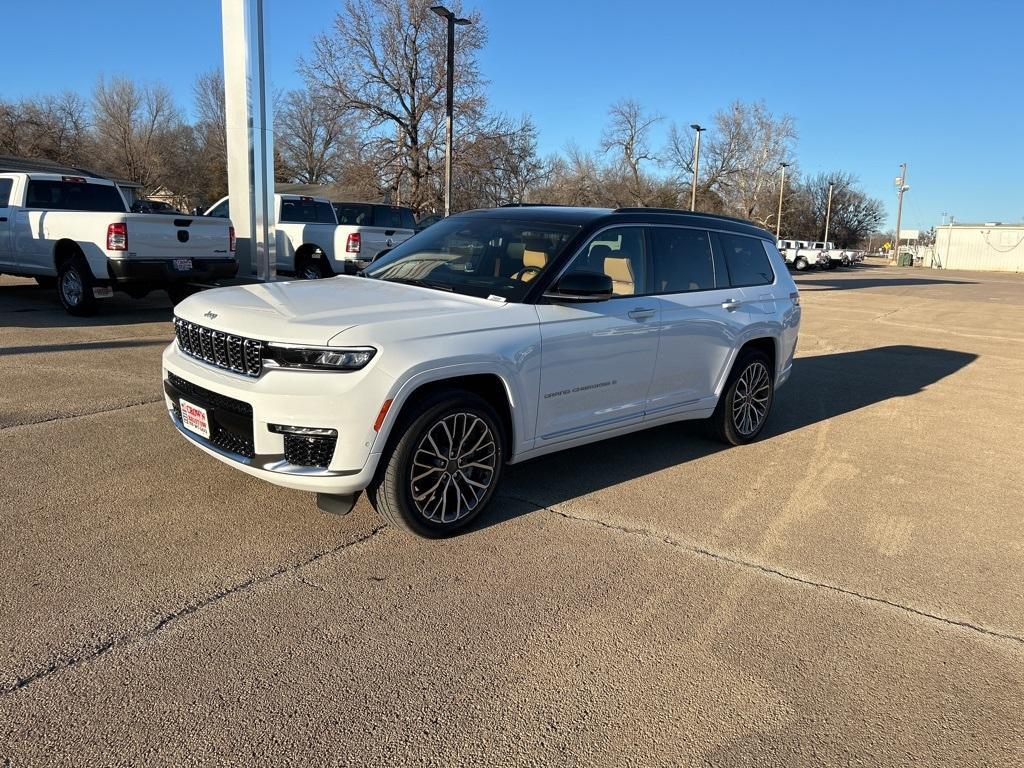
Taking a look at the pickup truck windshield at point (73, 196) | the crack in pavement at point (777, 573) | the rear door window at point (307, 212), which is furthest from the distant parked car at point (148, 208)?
the crack in pavement at point (777, 573)

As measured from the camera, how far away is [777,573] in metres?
3.93

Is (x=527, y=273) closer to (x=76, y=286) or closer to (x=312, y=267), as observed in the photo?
(x=76, y=286)

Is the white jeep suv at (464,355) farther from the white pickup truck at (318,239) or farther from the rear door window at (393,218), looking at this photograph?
the rear door window at (393,218)

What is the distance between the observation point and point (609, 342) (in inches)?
186

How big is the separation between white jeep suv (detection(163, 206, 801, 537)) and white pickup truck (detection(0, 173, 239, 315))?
6.26m

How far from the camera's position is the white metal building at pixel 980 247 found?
66938 millimetres

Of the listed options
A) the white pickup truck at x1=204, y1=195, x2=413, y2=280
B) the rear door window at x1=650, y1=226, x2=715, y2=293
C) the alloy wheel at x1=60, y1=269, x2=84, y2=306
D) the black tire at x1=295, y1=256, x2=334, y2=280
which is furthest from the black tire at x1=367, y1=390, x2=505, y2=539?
the black tire at x1=295, y1=256, x2=334, y2=280

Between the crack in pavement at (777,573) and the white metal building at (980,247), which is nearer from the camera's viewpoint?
the crack in pavement at (777,573)

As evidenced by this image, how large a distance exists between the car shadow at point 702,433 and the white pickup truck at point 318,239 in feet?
27.2

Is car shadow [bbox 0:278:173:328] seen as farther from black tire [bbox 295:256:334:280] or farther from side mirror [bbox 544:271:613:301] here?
side mirror [bbox 544:271:613:301]

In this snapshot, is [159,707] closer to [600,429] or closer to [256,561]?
[256,561]

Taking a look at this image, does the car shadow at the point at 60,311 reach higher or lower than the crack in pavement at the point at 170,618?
higher

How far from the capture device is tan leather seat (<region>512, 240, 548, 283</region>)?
15.0 ft

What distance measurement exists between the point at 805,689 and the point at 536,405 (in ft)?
6.62
